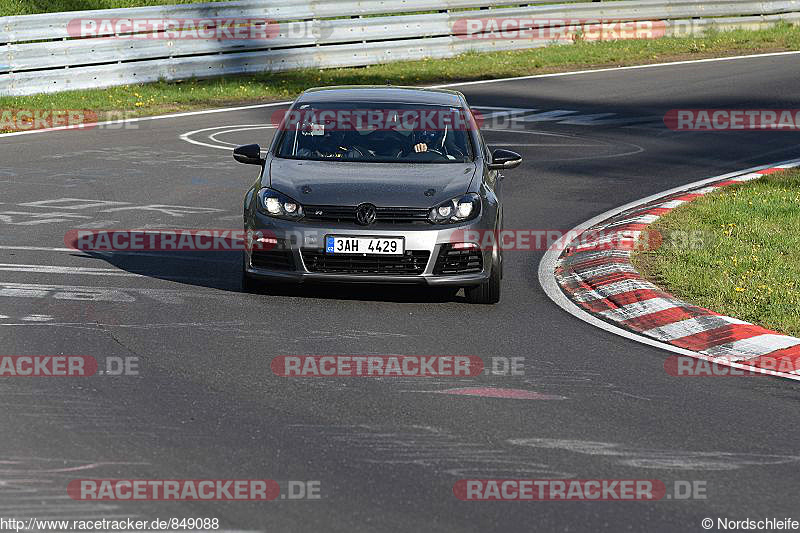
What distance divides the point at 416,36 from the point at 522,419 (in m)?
22.1

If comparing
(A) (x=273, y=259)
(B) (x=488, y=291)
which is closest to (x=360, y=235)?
(A) (x=273, y=259)

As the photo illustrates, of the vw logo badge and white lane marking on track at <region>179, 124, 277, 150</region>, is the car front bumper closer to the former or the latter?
the vw logo badge

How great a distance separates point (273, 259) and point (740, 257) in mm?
4181

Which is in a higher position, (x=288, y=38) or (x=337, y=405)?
(x=288, y=38)

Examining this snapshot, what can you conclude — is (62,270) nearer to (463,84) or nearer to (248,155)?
(248,155)

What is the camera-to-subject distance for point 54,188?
1590cm

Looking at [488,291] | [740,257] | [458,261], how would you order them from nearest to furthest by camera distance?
1. [458,261]
2. [488,291]
3. [740,257]

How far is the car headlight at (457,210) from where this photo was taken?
1054cm

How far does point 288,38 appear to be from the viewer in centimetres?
2703

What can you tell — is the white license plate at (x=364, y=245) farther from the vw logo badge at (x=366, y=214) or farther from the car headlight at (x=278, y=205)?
the car headlight at (x=278, y=205)

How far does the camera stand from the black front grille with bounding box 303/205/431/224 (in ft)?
34.1

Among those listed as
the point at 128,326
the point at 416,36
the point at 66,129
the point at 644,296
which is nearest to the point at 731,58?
the point at 416,36

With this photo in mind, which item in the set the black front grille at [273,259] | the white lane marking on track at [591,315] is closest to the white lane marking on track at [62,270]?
the black front grille at [273,259]

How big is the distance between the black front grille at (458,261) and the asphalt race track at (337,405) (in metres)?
0.33
